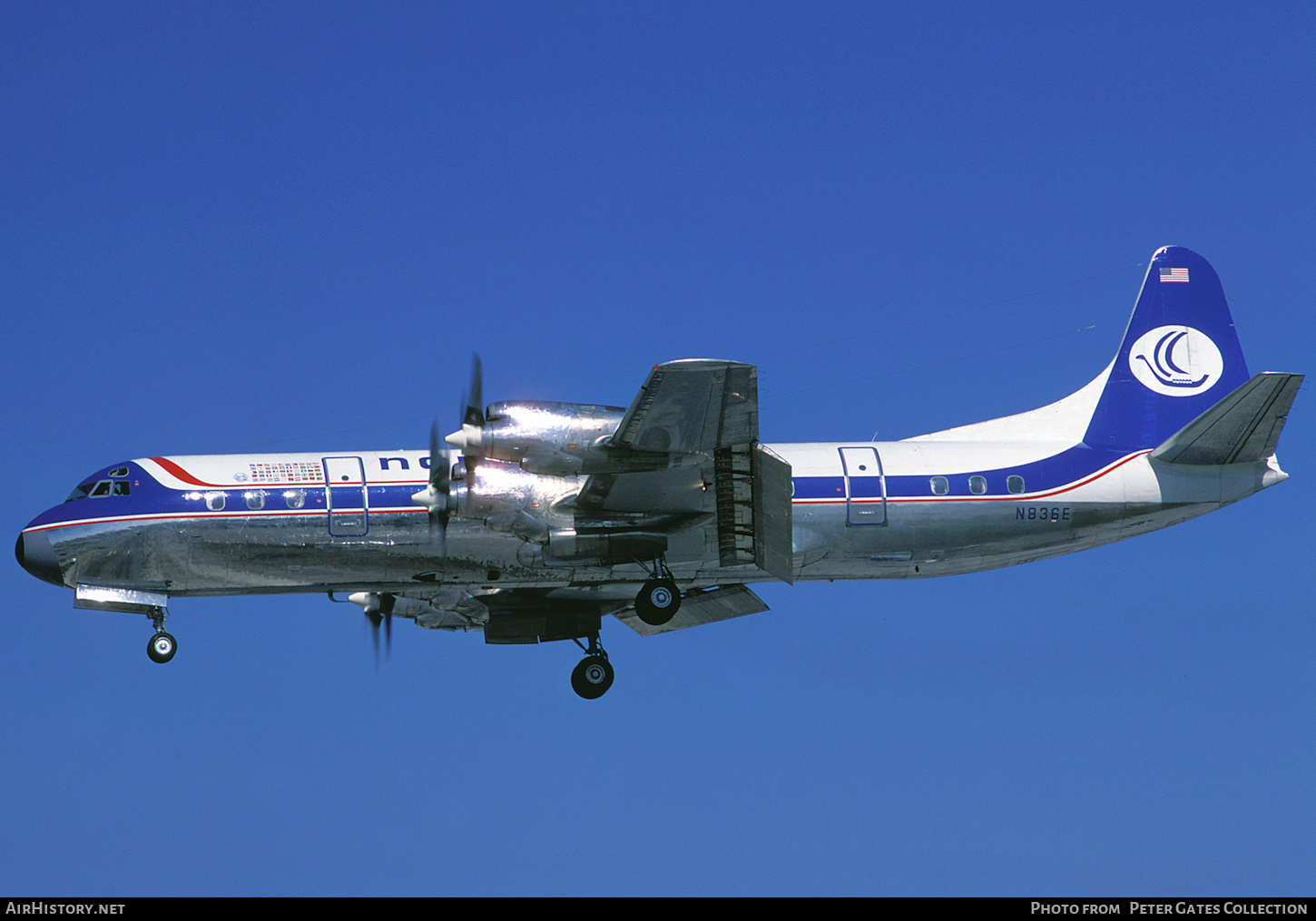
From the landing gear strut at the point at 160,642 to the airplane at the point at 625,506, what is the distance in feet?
0.11

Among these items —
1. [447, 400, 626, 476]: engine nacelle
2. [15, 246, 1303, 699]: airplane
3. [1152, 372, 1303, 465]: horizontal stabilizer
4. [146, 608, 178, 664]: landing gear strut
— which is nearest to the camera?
[447, 400, 626, 476]: engine nacelle

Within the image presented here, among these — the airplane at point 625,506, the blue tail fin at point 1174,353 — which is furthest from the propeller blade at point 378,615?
the blue tail fin at point 1174,353

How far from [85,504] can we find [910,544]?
14244 mm

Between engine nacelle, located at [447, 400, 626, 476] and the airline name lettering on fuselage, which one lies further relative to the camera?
the airline name lettering on fuselage

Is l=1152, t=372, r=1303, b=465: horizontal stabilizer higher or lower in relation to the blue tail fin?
lower

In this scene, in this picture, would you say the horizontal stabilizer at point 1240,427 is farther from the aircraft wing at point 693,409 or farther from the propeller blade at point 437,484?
the propeller blade at point 437,484

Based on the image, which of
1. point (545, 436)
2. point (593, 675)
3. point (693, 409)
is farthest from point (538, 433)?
point (593, 675)

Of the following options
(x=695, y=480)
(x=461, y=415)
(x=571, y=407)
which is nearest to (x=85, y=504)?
(x=461, y=415)

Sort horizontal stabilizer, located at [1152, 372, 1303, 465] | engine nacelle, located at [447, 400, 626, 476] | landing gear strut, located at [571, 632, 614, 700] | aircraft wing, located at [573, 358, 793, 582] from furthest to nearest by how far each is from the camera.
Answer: landing gear strut, located at [571, 632, 614, 700]
horizontal stabilizer, located at [1152, 372, 1303, 465]
engine nacelle, located at [447, 400, 626, 476]
aircraft wing, located at [573, 358, 793, 582]

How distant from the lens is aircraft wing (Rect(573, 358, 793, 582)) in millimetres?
20828

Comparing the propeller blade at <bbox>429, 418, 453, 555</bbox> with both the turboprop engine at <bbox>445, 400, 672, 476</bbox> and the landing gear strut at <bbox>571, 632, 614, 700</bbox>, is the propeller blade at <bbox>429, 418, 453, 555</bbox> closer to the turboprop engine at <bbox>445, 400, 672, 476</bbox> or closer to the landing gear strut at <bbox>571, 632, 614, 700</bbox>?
the turboprop engine at <bbox>445, 400, 672, 476</bbox>

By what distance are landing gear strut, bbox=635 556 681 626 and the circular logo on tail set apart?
1069cm

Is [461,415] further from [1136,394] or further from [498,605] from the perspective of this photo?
[1136,394]

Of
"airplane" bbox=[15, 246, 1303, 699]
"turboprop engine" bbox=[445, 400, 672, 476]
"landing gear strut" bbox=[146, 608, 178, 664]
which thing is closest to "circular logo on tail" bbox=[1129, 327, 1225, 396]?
"airplane" bbox=[15, 246, 1303, 699]
